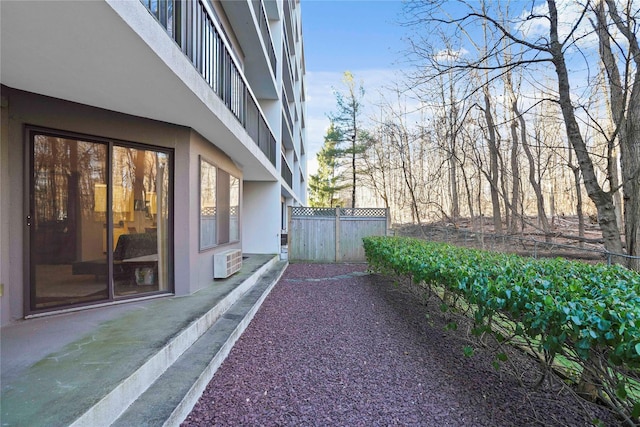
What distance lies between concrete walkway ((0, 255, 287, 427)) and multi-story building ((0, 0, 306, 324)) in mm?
460

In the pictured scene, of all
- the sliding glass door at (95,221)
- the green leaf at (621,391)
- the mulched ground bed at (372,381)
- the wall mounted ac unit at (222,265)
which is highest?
the sliding glass door at (95,221)

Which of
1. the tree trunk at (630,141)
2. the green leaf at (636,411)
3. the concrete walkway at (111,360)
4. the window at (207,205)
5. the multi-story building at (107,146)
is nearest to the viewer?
the green leaf at (636,411)

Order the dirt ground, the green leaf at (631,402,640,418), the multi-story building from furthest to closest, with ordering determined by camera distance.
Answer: the dirt ground < the multi-story building < the green leaf at (631,402,640,418)

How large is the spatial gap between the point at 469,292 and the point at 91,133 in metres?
4.42

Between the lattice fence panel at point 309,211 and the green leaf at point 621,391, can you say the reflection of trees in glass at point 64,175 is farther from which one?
the lattice fence panel at point 309,211

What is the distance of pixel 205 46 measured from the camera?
4.11 m

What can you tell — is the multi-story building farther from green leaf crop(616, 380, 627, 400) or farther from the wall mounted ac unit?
green leaf crop(616, 380, 627, 400)

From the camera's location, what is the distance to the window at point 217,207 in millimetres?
5109

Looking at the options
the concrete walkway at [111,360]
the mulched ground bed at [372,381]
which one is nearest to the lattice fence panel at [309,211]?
the mulched ground bed at [372,381]

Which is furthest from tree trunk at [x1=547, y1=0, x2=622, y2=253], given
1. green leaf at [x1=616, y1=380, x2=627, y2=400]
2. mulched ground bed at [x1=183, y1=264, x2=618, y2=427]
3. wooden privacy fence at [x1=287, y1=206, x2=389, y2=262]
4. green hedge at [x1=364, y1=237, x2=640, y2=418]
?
wooden privacy fence at [x1=287, y1=206, x2=389, y2=262]

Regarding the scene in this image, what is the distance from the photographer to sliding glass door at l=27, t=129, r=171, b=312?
337cm

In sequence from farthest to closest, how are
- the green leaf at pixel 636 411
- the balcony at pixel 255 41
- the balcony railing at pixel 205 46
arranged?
the balcony at pixel 255 41, the balcony railing at pixel 205 46, the green leaf at pixel 636 411

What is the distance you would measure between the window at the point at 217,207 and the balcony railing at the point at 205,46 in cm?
119

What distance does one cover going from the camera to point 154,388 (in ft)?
7.50
